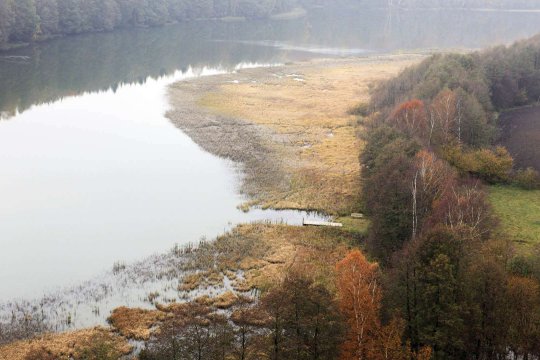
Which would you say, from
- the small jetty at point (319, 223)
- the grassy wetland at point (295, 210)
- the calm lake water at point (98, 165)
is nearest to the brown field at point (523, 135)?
the grassy wetland at point (295, 210)

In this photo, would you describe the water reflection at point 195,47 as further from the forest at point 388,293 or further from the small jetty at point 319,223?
the forest at point 388,293

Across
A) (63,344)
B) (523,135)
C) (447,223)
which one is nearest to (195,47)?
(523,135)

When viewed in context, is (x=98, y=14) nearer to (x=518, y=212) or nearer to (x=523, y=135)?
(x=523, y=135)

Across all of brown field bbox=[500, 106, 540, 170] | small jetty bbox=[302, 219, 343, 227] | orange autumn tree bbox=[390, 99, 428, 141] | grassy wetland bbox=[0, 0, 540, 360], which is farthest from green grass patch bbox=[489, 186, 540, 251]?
small jetty bbox=[302, 219, 343, 227]

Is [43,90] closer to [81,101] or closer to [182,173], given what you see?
[81,101]

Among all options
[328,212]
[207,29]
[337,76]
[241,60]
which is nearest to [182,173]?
[328,212]

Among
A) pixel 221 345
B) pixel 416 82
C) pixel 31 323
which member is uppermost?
pixel 416 82
